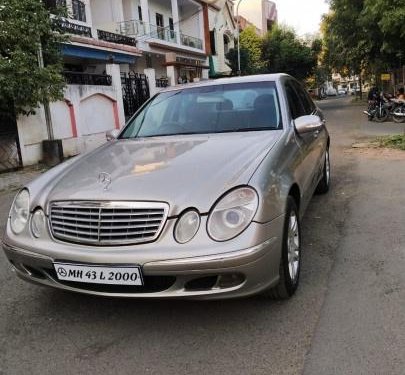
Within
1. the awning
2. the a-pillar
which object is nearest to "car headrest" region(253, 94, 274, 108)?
the a-pillar

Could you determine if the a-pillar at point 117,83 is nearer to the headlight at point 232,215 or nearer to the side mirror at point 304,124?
the side mirror at point 304,124

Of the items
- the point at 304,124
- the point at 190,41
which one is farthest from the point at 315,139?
the point at 190,41

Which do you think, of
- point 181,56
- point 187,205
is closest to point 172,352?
point 187,205

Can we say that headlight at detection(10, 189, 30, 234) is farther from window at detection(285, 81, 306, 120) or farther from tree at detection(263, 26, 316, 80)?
tree at detection(263, 26, 316, 80)

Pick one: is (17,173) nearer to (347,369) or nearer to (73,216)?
(73,216)

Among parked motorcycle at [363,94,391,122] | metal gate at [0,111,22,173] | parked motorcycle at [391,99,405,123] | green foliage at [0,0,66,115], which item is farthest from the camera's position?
parked motorcycle at [363,94,391,122]

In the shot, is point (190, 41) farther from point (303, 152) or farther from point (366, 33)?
point (303, 152)

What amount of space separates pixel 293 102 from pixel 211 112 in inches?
36.1

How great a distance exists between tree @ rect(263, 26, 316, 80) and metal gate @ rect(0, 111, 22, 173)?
36784 millimetres

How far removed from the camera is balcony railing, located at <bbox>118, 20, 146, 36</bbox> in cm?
2595

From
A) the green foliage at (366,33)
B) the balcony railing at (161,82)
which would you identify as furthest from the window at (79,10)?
the green foliage at (366,33)

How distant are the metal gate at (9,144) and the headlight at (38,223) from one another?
8.71m

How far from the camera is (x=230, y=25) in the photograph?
148 feet

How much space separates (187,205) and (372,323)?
1.39 m
